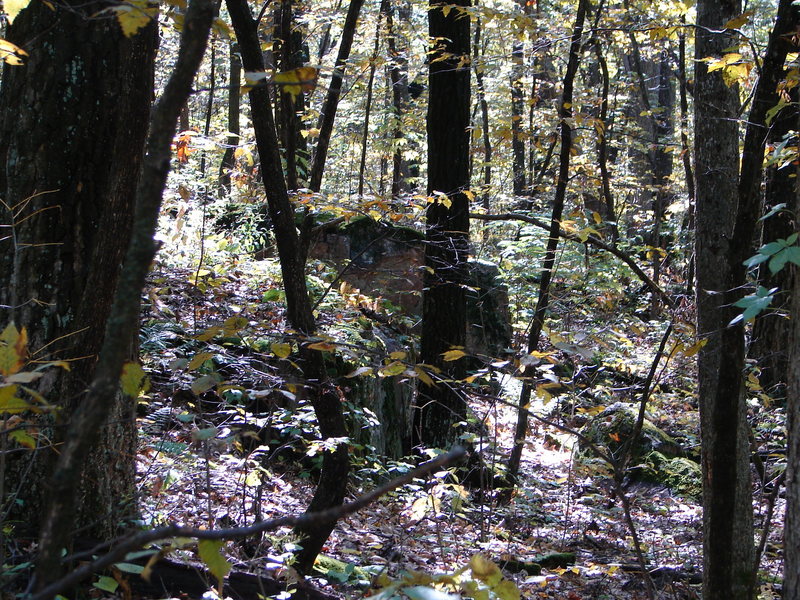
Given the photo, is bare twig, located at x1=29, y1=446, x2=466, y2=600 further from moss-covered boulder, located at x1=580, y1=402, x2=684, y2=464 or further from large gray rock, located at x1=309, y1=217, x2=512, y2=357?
large gray rock, located at x1=309, y1=217, x2=512, y2=357

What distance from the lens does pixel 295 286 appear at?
155 inches

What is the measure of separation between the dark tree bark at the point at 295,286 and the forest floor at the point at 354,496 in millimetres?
161

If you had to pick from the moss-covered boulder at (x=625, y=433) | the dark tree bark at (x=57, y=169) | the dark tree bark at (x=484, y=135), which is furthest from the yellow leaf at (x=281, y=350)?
the moss-covered boulder at (x=625, y=433)

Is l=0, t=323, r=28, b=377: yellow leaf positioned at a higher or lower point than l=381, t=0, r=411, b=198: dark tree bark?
lower

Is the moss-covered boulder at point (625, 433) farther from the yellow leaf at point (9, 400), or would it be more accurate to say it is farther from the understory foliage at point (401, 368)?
the yellow leaf at point (9, 400)

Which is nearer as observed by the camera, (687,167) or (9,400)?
(9,400)

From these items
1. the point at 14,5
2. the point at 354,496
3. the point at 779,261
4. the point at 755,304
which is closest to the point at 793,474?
the point at 755,304

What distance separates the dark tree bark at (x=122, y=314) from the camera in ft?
3.48

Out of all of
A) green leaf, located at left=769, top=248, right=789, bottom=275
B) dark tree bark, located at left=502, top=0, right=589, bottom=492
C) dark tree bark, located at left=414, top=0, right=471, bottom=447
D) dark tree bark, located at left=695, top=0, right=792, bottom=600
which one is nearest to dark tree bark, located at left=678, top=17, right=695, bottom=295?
dark tree bark, located at left=502, top=0, right=589, bottom=492

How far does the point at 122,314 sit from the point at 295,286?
2.79 metres

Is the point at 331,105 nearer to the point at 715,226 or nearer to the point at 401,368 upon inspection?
the point at 401,368

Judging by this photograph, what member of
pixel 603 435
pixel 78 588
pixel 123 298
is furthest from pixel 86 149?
pixel 603 435

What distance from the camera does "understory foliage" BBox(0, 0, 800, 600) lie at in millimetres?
2484

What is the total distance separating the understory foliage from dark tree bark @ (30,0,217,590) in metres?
0.01
